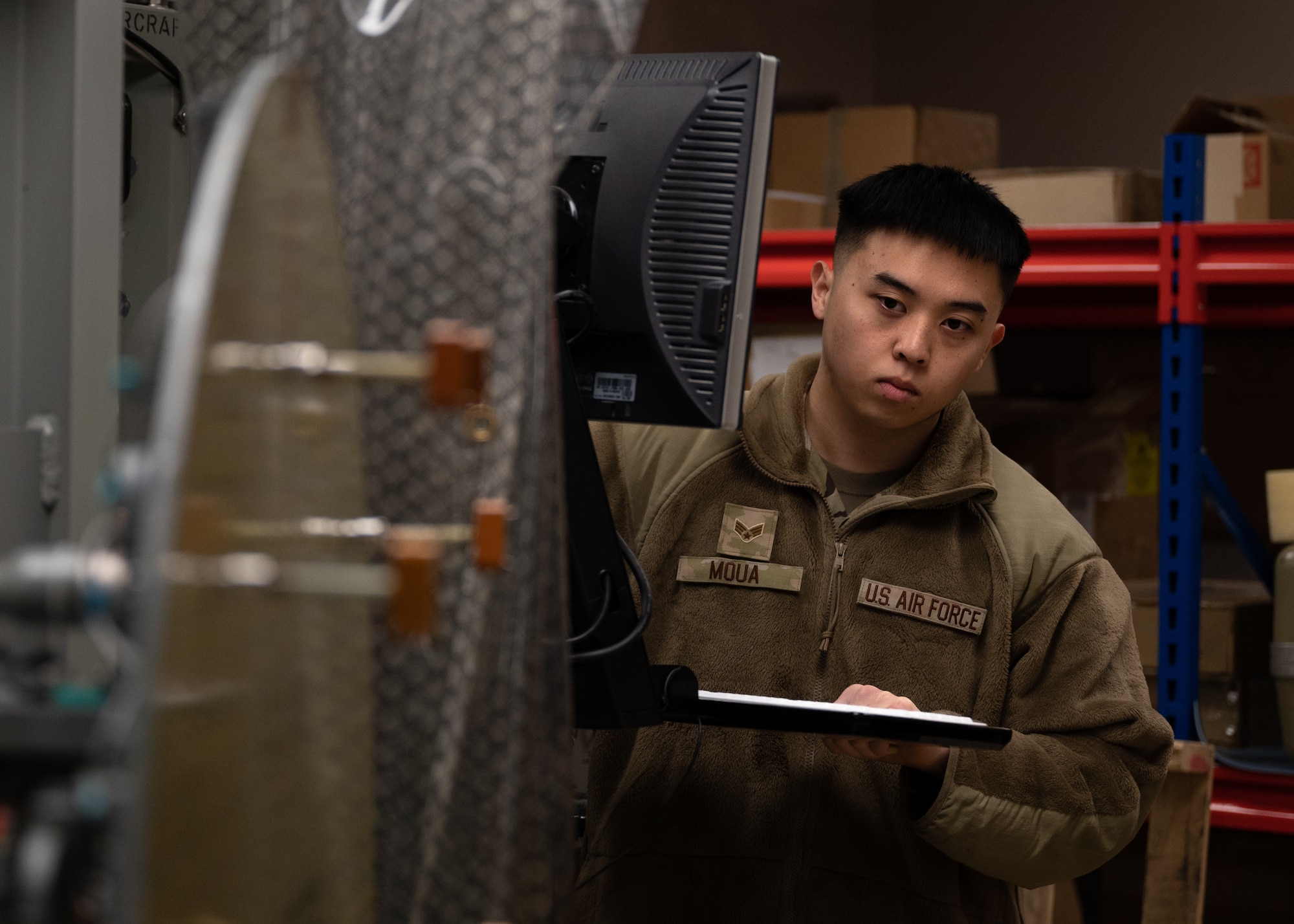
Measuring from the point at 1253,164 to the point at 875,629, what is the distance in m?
1.26

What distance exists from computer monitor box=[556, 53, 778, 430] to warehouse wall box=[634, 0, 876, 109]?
277 cm

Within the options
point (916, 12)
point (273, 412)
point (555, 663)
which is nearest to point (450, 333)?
point (273, 412)

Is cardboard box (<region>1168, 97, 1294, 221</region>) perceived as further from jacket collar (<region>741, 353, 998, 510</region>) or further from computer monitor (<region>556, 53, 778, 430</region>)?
computer monitor (<region>556, 53, 778, 430</region>)

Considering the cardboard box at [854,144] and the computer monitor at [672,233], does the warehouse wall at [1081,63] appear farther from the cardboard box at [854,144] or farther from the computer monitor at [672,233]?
the computer monitor at [672,233]

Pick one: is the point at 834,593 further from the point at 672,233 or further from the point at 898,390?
the point at 672,233

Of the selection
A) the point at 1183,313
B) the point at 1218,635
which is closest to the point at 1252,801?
the point at 1218,635

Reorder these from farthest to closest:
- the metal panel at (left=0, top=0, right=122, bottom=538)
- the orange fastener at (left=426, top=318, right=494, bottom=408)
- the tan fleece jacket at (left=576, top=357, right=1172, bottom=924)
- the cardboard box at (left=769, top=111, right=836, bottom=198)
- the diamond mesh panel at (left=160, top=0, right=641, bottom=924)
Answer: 1. the cardboard box at (left=769, top=111, right=836, bottom=198)
2. the tan fleece jacket at (left=576, top=357, right=1172, bottom=924)
3. the metal panel at (left=0, top=0, right=122, bottom=538)
4. the diamond mesh panel at (left=160, top=0, right=641, bottom=924)
5. the orange fastener at (left=426, top=318, right=494, bottom=408)

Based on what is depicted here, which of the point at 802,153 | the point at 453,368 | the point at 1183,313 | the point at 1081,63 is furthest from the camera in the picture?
the point at 1081,63

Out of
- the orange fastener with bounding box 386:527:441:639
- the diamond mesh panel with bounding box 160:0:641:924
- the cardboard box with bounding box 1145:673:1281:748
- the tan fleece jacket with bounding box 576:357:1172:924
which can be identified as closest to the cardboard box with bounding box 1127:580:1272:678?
the cardboard box with bounding box 1145:673:1281:748

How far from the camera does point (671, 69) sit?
3.46 feet

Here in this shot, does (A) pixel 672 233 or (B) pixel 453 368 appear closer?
(B) pixel 453 368

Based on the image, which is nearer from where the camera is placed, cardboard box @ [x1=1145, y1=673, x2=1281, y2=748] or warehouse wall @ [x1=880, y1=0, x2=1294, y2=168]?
cardboard box @ [x1=1145, y1=673, x2=1281, y2=748]

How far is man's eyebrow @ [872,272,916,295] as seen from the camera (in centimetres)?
138

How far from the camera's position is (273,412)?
54 cm
